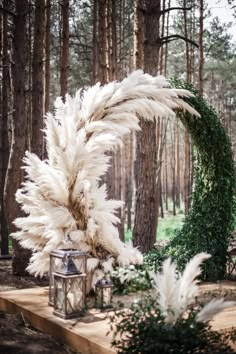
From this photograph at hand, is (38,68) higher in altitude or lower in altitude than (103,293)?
higher

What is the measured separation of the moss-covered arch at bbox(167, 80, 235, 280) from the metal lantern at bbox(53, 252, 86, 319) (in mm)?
2133

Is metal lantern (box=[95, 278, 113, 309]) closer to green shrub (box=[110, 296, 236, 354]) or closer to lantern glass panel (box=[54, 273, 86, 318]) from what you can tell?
lantern glass panel (box=[54, 273, 86, 318])

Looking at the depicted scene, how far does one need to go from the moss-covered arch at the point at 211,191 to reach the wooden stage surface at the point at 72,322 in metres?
1.06

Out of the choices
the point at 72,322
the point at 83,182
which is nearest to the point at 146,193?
the point at 83,182

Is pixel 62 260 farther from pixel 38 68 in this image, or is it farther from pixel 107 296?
pixel 38 68

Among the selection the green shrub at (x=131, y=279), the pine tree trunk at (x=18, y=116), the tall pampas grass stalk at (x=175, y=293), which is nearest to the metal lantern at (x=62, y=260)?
the green shrub at (x=131, y=279)

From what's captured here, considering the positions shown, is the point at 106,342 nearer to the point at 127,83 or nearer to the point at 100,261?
the point at 100,261

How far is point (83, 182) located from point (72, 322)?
1275 millimetres

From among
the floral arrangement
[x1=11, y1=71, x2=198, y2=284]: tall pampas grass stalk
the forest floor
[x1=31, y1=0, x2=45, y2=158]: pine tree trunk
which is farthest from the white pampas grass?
[x1=31, y1=0, x2=45, y2=158]: pine tree trunk

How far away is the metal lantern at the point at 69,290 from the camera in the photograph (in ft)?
12.7

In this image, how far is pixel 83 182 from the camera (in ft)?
14.6

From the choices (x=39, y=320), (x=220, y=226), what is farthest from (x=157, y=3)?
(x=39, y=320)

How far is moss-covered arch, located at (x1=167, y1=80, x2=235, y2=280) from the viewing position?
19.4ft

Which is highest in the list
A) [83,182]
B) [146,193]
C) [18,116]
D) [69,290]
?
[18,116]
